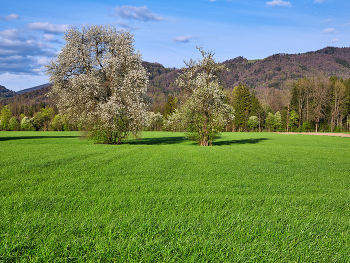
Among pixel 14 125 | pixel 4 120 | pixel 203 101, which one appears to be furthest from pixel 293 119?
pixel 4 120

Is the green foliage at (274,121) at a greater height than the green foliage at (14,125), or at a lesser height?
greater

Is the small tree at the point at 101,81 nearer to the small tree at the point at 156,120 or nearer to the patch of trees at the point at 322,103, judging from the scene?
the small tree at the point at 156,120

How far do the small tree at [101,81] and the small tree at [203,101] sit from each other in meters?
3.87

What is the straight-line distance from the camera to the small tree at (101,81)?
65.4 feet

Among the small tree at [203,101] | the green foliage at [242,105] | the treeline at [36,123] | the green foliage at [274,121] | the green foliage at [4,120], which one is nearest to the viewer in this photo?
the small tree at [203,101]

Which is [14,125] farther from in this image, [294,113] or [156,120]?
[294,113]

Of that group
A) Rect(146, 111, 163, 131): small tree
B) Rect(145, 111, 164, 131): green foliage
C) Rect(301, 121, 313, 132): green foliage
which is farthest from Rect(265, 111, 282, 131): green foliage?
Rect(146, 111, 163, 131): small tree

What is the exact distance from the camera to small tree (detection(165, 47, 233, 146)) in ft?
64.8

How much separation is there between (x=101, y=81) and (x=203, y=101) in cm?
1070

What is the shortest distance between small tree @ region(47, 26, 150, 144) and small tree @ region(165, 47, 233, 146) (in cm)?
387

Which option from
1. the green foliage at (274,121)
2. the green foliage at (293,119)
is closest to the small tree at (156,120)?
the green foliage at (274,121)

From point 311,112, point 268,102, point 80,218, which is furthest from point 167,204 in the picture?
point 268,102

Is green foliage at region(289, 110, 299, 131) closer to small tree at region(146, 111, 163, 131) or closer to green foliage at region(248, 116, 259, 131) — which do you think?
green foliage at region(248, 116, 259, 131)

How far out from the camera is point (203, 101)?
790 inches
